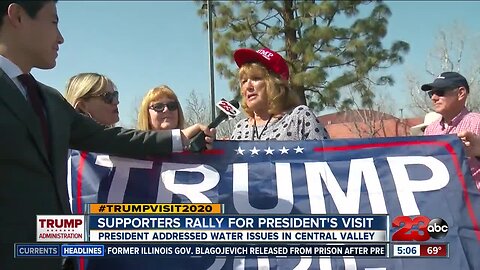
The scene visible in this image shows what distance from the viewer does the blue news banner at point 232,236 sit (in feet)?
8.32

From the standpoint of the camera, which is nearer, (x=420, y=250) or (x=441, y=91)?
(x=420, y=250)

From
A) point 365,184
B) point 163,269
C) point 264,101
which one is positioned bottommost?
point 163,269

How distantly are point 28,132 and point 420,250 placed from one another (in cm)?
195

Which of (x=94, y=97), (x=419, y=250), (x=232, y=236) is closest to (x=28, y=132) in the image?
(x=232, y=236)

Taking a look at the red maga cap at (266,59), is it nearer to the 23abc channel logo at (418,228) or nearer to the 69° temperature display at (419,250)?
the 23abc channel logo at (418,228)

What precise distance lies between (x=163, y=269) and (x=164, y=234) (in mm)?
211

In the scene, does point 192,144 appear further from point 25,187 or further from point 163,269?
point 25,187

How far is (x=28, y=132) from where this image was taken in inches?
81.8

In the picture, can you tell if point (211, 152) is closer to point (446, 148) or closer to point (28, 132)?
point (28, 132)

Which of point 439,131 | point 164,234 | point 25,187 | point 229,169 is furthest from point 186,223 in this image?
point 439,131

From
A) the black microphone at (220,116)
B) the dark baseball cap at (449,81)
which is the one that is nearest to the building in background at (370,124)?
the dark baseball cap at (449,81)

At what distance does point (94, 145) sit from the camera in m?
2.61

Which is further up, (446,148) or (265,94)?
(265,94)

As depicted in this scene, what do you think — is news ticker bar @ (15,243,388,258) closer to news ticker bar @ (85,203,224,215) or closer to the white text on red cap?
news ticker bar @ (85,203,224,215)
